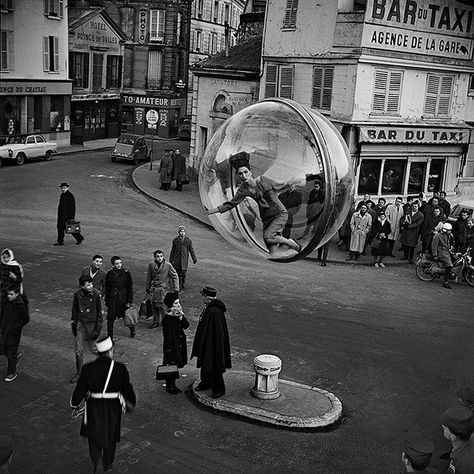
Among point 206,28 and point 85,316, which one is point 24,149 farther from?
point 206,28

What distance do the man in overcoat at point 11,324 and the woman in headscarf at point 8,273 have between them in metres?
0.19

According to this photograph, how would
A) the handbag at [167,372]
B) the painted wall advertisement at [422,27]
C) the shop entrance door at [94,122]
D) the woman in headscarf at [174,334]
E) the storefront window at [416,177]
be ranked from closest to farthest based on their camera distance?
the handbag at [167,372], the woman in headscarf at [174,334], the painted wall advertisement at [422,27], the storefront window at [416,177], the shop entrance door at [94,122]

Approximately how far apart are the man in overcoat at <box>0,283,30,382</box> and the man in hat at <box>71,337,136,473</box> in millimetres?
3145

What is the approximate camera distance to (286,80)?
25.8 metres

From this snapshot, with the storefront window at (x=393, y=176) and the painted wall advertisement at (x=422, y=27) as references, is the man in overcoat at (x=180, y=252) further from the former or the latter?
the storefront window at (x=393, y=176)

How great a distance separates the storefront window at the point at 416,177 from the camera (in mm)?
25906

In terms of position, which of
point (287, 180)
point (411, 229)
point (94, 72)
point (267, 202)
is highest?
point (94, 72)

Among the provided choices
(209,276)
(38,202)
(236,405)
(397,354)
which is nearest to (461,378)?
(397,354)

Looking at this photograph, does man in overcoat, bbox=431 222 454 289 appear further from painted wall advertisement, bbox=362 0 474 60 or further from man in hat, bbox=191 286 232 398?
man in hat, bbox=191 286 232 398

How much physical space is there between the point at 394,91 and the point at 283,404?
17196 mm

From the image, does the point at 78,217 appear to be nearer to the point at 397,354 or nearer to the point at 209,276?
the point at 209,276

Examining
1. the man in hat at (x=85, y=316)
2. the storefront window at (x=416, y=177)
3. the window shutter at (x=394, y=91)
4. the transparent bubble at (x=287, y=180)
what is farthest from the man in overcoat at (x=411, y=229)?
the transparent bubble at (x=287, y=180)

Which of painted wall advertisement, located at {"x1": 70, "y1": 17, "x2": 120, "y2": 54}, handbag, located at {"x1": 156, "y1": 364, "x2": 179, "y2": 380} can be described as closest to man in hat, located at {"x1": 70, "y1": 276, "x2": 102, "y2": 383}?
handbag, located at {"x1": 156, "y1": 364, "x2": 179, "y2": 380}

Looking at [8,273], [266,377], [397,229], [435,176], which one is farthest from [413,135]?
[8,273]
